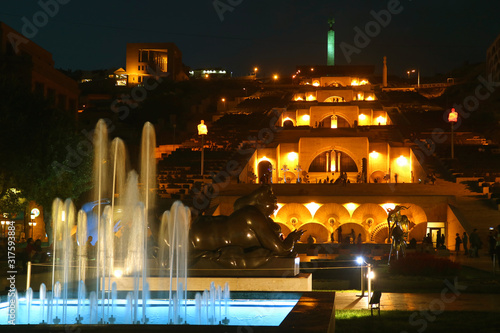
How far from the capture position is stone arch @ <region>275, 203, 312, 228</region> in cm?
3391

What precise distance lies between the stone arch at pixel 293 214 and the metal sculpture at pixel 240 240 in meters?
21.4

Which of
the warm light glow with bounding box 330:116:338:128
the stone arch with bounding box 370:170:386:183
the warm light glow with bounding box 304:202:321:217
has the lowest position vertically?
the warm light glow with bounding box 304:202:321:217

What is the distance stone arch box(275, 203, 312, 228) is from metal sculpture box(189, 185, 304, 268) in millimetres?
21444

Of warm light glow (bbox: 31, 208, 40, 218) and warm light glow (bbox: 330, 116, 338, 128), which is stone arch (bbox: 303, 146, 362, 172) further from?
warm light glow (bbox: 31, 208, 40, 218)

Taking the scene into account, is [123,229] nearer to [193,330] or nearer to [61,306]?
[61,306]

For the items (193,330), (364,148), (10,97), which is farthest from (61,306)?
(364,148)

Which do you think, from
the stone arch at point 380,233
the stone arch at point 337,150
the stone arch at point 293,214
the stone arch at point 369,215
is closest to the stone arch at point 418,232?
the stone arch at point 380,233

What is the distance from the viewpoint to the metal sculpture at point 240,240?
12.2 m

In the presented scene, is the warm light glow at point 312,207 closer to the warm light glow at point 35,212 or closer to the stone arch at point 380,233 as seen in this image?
the stone arch at point 380,233

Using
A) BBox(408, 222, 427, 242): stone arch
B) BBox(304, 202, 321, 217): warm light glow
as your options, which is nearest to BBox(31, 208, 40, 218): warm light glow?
BBox(304, 202, 321, 217): warm light glow

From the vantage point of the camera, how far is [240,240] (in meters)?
12.3

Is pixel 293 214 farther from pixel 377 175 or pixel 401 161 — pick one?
pixel 401 161

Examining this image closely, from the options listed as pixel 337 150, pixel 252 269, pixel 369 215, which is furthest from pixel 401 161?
pixel 252 269

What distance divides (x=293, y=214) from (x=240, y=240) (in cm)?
2194
